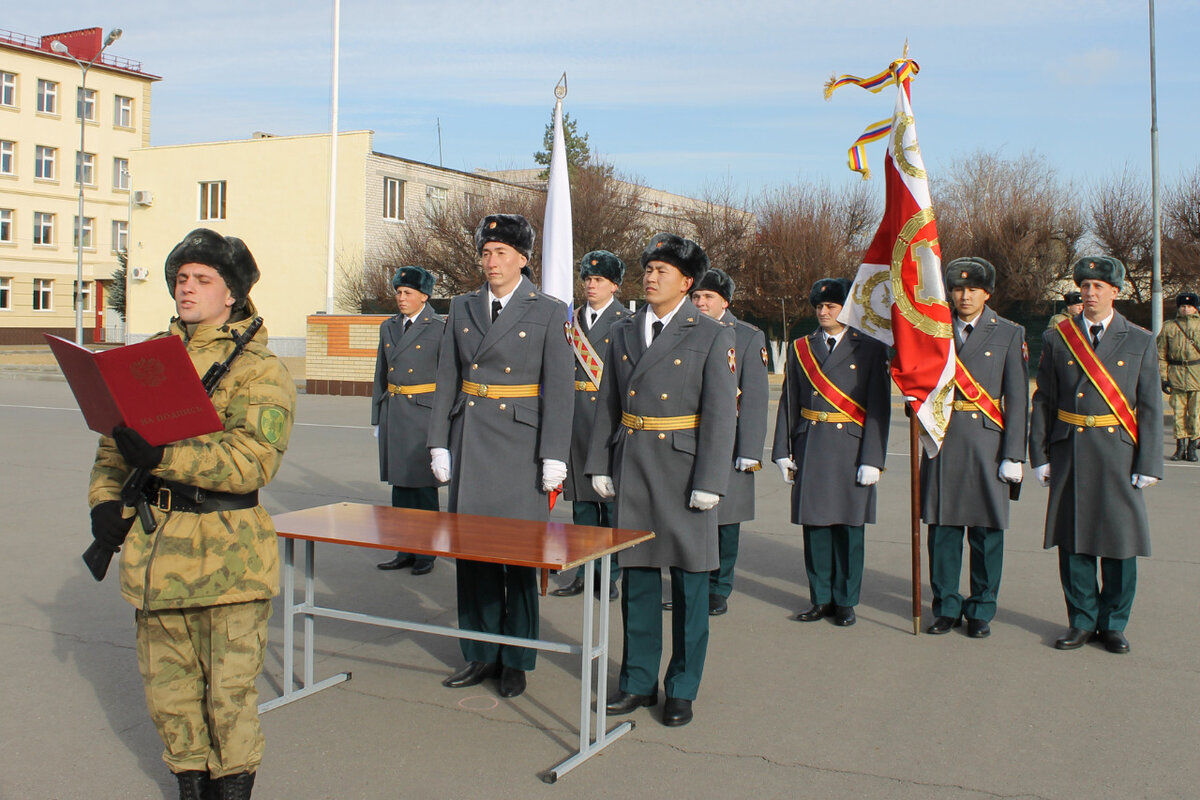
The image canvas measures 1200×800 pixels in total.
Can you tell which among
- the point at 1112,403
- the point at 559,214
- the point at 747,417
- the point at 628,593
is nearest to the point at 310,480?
the point at 559,214

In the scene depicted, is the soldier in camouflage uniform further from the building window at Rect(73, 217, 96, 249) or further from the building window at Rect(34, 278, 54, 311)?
the building window at Rect(73, 217, 96, 249)

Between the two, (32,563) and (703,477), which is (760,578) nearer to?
(703,477)

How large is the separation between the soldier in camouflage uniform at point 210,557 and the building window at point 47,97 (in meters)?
60.0

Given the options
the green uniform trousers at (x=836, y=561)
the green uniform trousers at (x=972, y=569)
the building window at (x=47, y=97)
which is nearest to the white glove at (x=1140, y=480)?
the green uniform trousers at (x=972, y=569)

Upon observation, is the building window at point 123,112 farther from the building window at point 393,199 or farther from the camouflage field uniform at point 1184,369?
the camouflage field uniform at point 1184,369

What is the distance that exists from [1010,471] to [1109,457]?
512 millimetres

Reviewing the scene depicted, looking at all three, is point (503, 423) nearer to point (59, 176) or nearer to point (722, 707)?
point (722, 707)

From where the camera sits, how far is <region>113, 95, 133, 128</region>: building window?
59000 millimetres

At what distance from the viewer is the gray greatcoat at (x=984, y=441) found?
616 centimetres

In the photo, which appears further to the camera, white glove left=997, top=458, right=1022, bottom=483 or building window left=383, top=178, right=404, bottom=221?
building window left=383, top=178, right=404, bottom=221

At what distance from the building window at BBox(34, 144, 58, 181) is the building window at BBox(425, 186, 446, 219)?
25.7m

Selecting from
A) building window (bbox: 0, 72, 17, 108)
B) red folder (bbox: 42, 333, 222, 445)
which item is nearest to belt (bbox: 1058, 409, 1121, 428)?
red folder (bbox: 42, 333, 222, 445)

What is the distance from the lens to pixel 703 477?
4781mm

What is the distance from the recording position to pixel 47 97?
56031 millimetres
